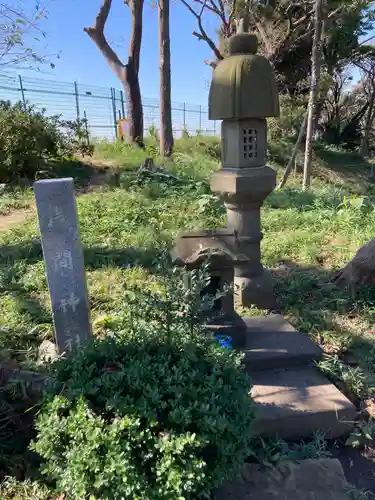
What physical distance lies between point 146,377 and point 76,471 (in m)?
0.41

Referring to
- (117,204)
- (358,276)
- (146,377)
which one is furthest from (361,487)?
(117,204)

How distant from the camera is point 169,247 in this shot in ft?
11.6

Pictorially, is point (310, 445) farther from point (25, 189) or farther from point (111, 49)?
point (111, 49)

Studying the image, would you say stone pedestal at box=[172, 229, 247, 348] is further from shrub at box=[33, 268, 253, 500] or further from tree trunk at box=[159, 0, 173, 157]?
tree trunk at box=[159, 0, 173, 157]

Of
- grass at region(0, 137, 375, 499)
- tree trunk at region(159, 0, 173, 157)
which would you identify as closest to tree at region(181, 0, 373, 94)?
tree trunk at region(159, 0, 173, 157)

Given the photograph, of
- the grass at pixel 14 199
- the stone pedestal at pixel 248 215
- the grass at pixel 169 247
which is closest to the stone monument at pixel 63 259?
the grass at pixel 169 247

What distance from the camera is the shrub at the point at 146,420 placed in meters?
1.45

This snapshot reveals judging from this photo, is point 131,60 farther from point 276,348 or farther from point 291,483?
point 291,483

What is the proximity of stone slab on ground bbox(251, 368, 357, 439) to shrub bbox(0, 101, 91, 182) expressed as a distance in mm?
7283

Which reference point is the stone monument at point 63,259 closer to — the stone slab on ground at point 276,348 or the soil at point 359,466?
the stone slab on ground at point 276,348

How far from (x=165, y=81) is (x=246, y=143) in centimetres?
766

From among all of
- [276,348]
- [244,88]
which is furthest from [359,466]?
[244,88]

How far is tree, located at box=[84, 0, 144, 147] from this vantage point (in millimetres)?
10672

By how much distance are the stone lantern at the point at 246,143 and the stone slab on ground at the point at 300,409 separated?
33.5 inches
